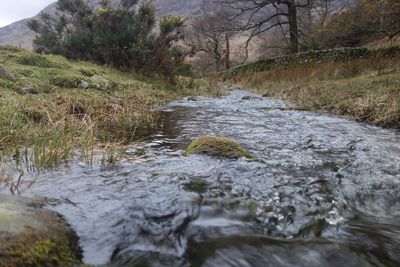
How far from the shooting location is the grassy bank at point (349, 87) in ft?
19.2

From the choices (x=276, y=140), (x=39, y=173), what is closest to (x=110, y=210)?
(x=39, y=173)

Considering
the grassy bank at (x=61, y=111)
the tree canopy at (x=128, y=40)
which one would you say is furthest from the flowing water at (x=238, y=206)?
the tree canopy at (x=128, y=40)

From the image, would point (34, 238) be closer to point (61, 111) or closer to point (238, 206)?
point (238, 206)

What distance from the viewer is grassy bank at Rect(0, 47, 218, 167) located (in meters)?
3.57

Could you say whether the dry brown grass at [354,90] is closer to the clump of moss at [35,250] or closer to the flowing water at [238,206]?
the flowing water at [238,206]

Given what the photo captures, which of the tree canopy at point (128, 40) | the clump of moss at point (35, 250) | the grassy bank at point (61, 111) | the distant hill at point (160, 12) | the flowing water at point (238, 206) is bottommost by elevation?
the flowing water at point (238, 206)

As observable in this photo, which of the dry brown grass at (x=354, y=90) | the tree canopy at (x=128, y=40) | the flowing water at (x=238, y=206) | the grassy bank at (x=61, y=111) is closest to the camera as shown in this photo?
the flowing water at (x=238, y=206)

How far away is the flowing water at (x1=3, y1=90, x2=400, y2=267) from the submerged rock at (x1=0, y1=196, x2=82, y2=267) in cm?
11

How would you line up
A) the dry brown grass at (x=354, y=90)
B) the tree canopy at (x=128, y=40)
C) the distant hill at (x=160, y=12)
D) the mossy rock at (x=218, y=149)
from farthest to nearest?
the distant hill at (x=160, y=12) < the tree canopy at (x=128, y=40) < the dry brown grass at (x=354, y=90) < the mossy rock at (x=218, y=149)

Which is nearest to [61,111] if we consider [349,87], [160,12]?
[349,87]

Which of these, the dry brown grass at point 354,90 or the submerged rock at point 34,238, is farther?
the dry brown grass at point 354,90

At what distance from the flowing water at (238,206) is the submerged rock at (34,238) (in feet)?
0.35

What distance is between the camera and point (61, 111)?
487 cm

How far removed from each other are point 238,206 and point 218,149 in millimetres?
1309
